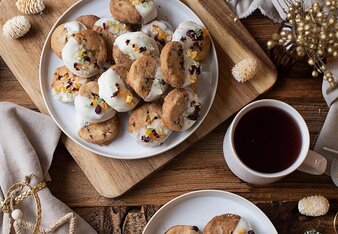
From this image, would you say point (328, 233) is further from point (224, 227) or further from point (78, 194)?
point (78, 194)

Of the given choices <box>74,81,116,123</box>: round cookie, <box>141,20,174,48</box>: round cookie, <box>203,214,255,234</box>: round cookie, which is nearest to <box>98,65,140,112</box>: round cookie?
<box>74,81,116,123</box>: round cookie

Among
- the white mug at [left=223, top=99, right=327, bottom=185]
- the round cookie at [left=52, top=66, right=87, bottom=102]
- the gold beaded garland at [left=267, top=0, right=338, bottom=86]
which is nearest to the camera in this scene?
the gold beaded garland at [left=267, top=0, right=338, bottom=86]

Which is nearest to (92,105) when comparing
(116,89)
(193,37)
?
(116,89)

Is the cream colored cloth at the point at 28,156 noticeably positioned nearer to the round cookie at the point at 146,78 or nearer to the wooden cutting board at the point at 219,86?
the wooden cutting board at the point at 219,86

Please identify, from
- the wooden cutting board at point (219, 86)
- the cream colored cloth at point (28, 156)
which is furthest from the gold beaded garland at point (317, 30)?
the cream colored cloth at point (28, 156)

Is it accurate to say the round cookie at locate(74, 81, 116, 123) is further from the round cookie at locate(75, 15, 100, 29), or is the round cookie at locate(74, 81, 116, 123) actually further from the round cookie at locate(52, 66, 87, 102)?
the round cookie at locate(75, 15, 100, 29)

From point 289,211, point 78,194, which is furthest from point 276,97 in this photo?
point 78,194
